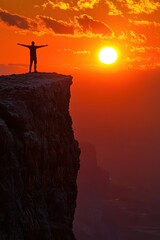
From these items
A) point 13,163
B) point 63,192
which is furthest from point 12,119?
point 63,192

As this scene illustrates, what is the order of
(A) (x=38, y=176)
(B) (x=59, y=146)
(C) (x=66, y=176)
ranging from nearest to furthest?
1. (A) (x=38, y=176)
2. (B) (x=59, y=146)
3. (C) (x=66, y=176)

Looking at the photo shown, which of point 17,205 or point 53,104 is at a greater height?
point 53,104

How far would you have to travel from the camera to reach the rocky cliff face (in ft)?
85.9

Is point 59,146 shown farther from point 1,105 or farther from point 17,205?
point 17,205

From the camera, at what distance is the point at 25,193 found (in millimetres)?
29203

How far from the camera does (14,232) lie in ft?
84.0

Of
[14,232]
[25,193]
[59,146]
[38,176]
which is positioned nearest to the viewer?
[14,232]

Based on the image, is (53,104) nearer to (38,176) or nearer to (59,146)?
(59,146)

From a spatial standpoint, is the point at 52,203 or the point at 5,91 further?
the point at 52,203

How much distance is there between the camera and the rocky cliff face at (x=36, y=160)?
26.2 metres

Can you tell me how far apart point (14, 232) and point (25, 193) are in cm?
385

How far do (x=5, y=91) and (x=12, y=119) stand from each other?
4596mm

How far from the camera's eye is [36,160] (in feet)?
104

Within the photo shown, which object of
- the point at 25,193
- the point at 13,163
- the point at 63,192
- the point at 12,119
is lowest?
the point at 63,192
